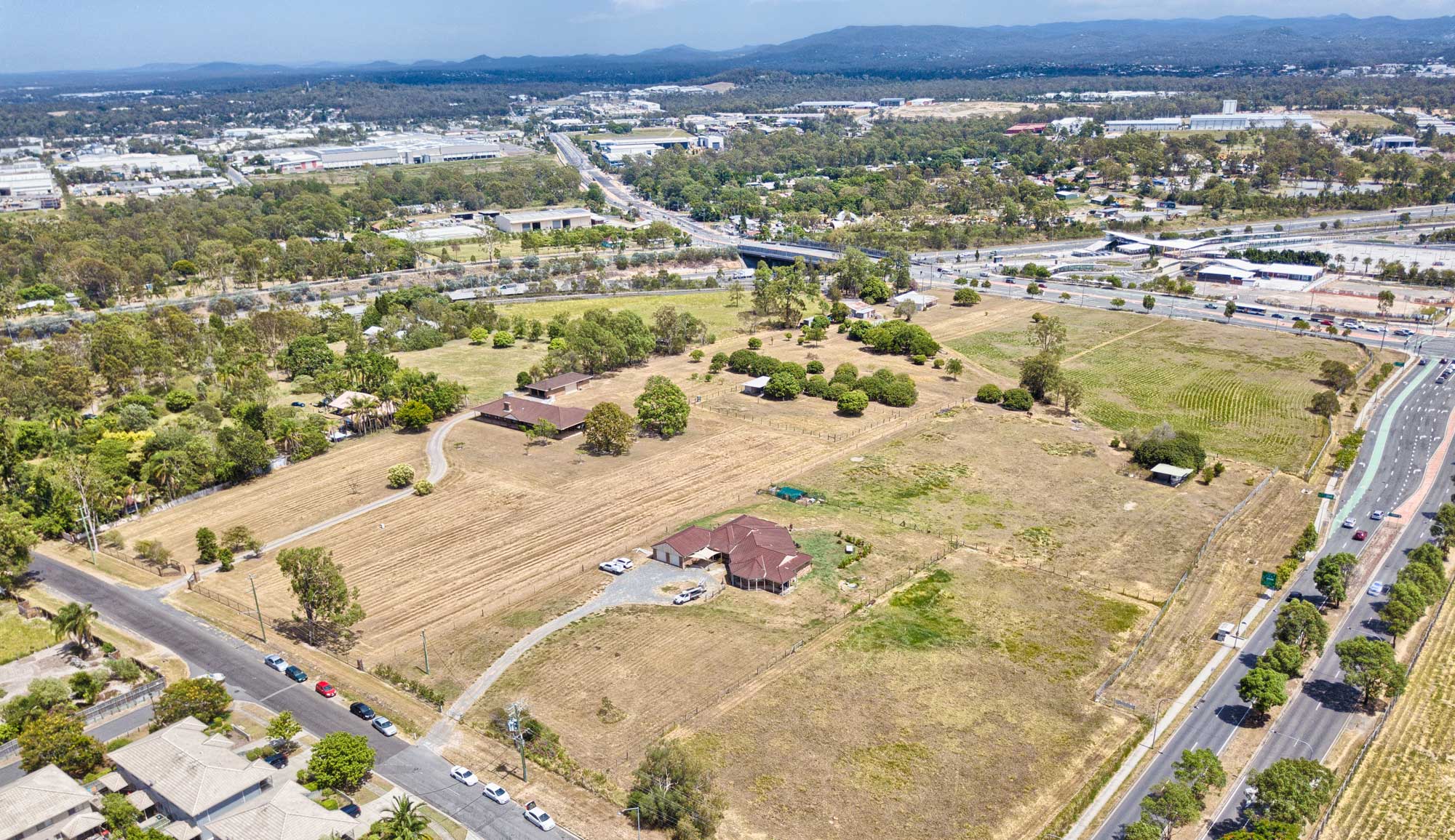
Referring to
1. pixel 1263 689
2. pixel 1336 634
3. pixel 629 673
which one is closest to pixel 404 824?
pixel 629 673

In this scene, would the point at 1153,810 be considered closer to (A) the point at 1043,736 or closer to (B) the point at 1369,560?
(A) the point at 1043,736

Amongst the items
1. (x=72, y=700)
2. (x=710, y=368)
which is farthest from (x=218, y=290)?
(x=72, y=700)

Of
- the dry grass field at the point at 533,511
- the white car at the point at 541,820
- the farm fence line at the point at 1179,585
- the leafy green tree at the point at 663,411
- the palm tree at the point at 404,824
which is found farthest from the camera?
the leafy green tree at the point at 663,411

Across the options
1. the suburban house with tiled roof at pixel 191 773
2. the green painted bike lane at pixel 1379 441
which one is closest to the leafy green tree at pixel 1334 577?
the green painted bike lane at pixel 1379 441

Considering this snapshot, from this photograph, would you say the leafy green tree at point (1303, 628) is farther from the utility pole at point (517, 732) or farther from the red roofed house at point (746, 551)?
the utility pole at point (517, 732)

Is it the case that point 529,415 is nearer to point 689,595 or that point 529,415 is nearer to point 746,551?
point 746,551

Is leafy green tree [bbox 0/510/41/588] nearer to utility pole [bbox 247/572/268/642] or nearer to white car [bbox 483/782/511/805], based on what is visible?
utility pole [bbox 247/572/268/642]
